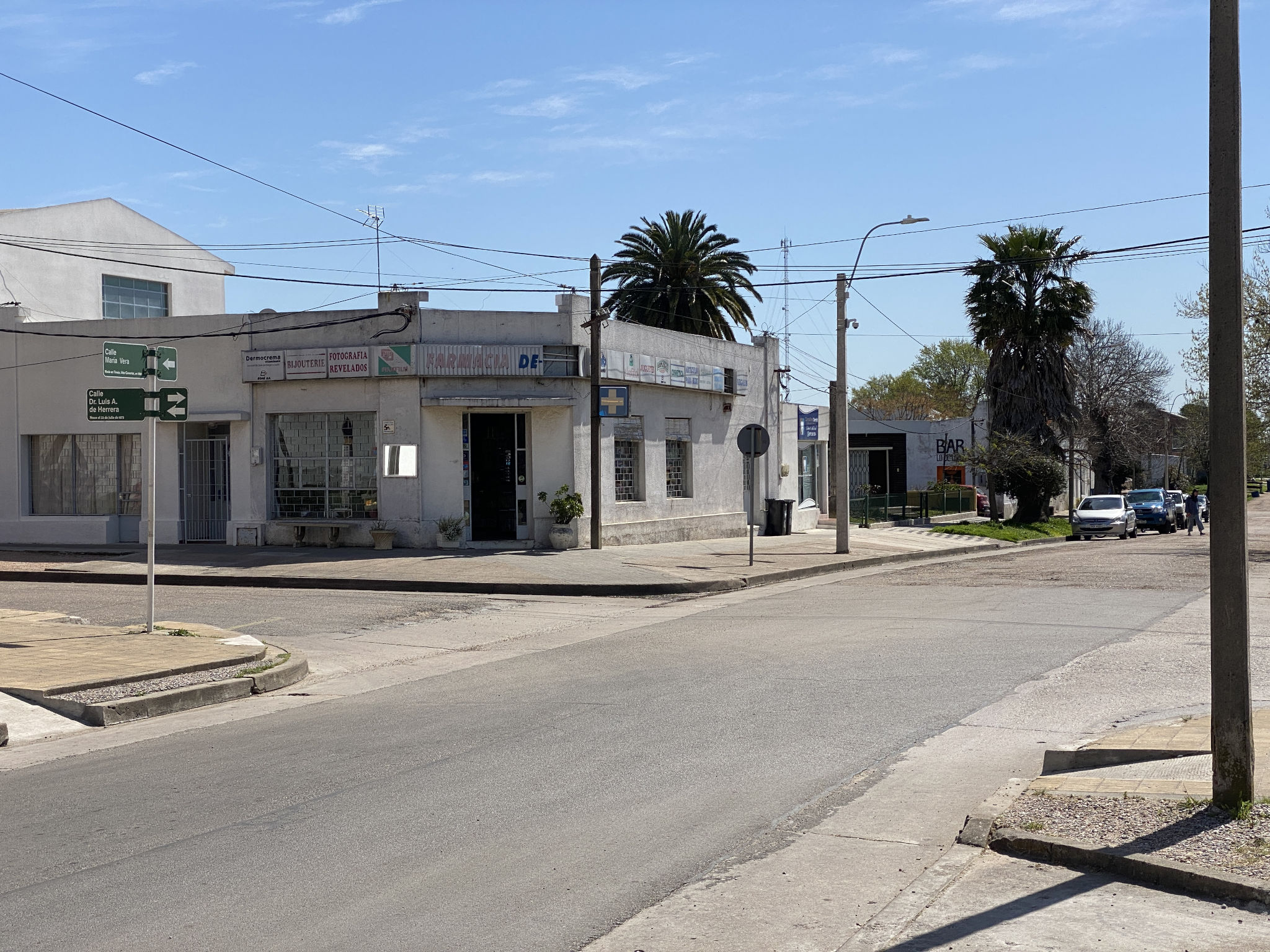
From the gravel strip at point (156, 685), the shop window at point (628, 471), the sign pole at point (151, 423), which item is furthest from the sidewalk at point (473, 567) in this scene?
the gravel strip at point (156, 685)

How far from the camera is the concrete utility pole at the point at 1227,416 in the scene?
17.7ft

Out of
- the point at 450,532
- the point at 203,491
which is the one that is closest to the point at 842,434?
the point at 450,532

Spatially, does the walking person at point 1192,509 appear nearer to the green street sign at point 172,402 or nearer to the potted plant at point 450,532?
the potted plant at point 450,532

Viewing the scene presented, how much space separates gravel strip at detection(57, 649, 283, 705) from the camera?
33.1 feet

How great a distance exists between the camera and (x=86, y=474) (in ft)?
95.0

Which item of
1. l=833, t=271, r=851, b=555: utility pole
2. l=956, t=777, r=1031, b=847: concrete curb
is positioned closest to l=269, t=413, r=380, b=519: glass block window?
l=833, t=271, r=851, b=555: utility pole

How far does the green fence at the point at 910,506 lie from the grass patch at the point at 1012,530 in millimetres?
2395

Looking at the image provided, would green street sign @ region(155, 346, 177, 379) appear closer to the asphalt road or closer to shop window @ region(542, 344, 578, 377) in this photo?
the asphalt road

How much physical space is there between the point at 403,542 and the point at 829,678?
16.9 metres

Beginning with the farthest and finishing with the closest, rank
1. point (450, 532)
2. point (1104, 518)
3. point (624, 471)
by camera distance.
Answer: point (1104, 518) < point (624, 471) < point (450, 532)

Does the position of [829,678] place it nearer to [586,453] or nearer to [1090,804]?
[1090,804]

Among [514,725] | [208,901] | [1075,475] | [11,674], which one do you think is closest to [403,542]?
[11,674]

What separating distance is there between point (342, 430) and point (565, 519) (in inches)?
219

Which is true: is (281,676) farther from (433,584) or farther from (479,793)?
(433,584)
